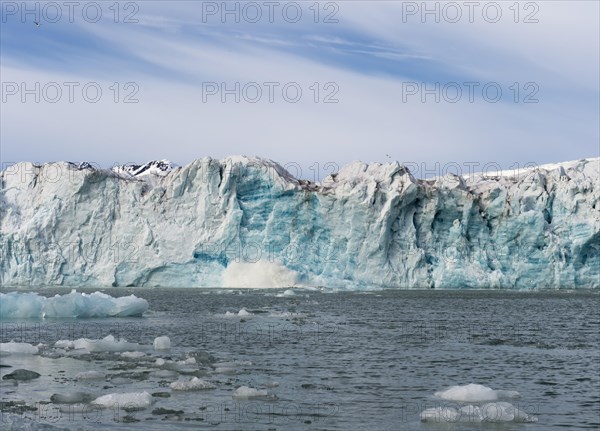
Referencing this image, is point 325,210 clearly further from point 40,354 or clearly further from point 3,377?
point 3,377

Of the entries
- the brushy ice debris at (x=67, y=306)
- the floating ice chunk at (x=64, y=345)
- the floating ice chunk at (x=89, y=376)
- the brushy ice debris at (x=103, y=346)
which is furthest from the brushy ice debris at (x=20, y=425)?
the brushy ice debris at (x=67, y=306)

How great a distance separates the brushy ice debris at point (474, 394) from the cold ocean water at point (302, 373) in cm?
2

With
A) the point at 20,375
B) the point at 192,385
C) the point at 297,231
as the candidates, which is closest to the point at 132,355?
the point at 20,375

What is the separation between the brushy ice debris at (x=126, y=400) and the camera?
1059 centimetres

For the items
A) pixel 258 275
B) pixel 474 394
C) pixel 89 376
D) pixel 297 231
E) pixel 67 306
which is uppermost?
pixel 297 231

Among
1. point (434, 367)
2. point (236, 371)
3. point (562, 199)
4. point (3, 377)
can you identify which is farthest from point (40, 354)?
point (562, 199)

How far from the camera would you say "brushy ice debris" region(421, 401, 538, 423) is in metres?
10.1

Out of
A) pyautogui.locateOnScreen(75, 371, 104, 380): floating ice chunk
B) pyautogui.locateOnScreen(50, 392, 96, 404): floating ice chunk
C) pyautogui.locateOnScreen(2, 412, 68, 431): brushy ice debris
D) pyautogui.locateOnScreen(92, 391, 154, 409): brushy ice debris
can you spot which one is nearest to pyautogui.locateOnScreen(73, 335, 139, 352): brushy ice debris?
pyautogui.locateOnScreen(75, 371, 104, 380): floating ice chunk

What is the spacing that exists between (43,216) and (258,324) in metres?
28.4

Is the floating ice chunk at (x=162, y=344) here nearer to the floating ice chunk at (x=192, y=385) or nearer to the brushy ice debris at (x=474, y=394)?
the floating ice chunk at (x=192, y=385)

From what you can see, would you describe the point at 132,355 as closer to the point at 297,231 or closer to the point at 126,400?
the point at 126,400

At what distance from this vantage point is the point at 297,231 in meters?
48.8

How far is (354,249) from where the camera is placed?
48.0 meters

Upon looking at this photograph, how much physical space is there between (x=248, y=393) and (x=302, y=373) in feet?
9.02
